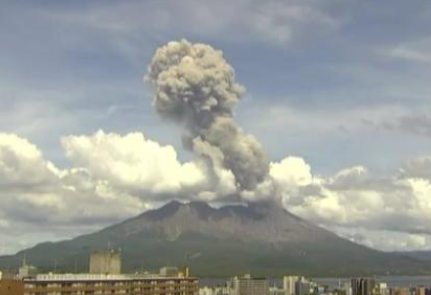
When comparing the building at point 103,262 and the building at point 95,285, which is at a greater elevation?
the building at point 103,262

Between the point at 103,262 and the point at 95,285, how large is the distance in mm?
33383

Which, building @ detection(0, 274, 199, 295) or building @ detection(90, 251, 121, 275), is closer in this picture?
building @ detection(0, 274, 199, 295)

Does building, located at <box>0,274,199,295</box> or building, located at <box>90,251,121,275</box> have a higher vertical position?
building, located at <box>90,251,121,275</box>

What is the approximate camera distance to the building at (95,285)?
11331 cm

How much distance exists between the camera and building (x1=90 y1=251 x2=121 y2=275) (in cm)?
15875

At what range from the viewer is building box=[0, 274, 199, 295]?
4461 inches

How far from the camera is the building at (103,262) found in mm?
158750

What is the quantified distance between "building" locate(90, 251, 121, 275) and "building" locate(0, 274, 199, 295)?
515 inches

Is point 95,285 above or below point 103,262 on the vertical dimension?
below

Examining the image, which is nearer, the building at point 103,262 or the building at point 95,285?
the building at point 95,285

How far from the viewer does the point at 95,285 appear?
127312 mm

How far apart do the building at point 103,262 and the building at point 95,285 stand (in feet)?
42.9

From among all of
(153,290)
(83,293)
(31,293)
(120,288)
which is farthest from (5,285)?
(153,290)

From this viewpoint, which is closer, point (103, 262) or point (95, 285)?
point (95, 285)
